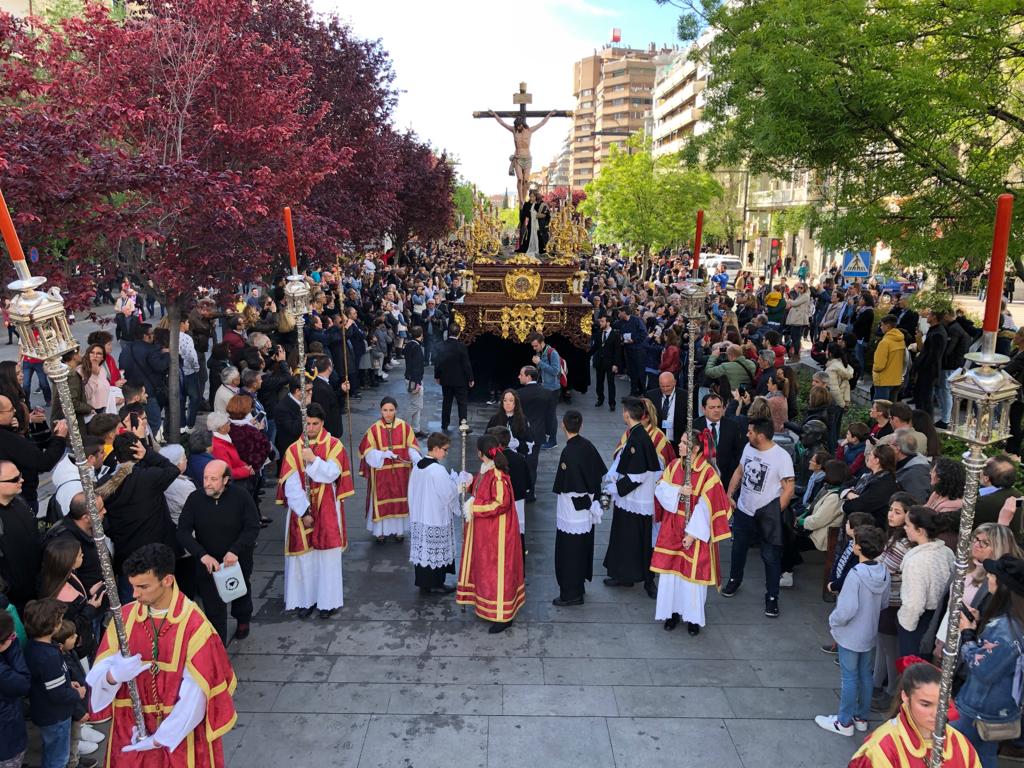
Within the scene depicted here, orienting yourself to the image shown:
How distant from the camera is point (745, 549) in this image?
750 centimetres

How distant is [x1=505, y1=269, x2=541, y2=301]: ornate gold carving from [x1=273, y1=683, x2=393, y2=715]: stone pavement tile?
10.1m

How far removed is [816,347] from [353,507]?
39.8 feet

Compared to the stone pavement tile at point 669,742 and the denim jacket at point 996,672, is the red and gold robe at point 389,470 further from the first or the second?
the denim jacket at point 996,672

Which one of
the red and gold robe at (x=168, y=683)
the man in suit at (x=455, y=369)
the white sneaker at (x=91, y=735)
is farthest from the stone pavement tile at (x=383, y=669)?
the man in suit at (x=455, y=369)

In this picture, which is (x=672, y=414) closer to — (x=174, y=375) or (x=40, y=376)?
(x=174, y=375)

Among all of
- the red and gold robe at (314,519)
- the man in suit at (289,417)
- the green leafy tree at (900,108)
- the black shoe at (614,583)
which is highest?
the green leafy tree at (900,108)

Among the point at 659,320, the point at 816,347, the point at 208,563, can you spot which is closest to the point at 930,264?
the point at 659,320

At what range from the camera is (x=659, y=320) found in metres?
16.3

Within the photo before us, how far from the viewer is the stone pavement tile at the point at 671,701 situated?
19.0 ft

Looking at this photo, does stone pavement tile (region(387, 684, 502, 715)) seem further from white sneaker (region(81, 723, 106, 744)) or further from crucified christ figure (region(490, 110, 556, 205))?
crucified christ figure (region(490, 110, 556, 205))

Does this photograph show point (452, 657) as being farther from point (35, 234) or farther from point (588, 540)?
point (35, 234)

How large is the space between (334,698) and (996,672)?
4288 millimetres

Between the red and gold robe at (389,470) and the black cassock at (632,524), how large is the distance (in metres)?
2.17

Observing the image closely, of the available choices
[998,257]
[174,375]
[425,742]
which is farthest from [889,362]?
[174,375]
